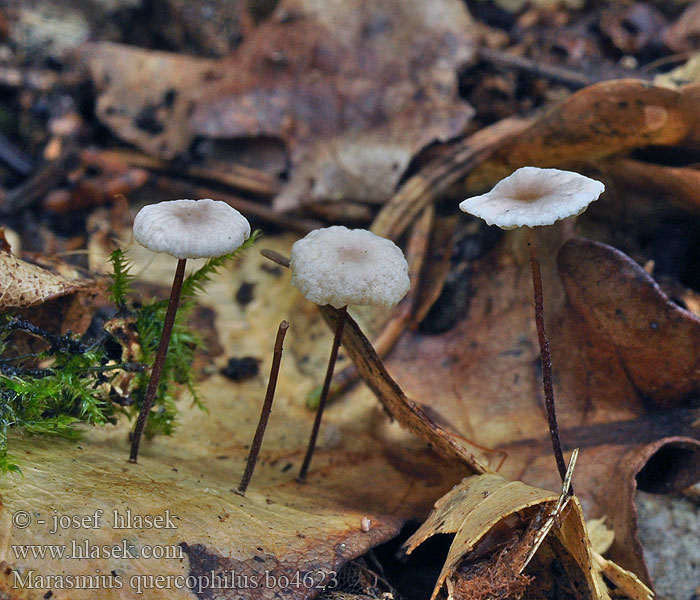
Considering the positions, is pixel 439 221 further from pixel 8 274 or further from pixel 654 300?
pixel 8 274

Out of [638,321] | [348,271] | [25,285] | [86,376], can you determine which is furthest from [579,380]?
[25,285]

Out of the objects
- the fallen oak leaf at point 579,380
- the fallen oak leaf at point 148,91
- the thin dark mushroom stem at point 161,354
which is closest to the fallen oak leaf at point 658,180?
the fallen oak leaf at point 579,380

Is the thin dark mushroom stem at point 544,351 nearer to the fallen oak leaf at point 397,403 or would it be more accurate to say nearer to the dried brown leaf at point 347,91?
the fallen oak leaf at point 397,403

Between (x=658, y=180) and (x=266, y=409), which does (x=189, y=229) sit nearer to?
(x=266, y=409)

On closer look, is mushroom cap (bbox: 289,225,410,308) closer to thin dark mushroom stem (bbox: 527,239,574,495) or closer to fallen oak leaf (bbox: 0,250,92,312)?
thin dark mushroom stem (bbox: 527,239,574,495)

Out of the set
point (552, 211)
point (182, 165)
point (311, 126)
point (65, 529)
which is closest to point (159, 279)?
point (182, 165)

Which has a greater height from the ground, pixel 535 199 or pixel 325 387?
pixel 535 199

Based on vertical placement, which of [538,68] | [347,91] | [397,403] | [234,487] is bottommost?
[234,487]
